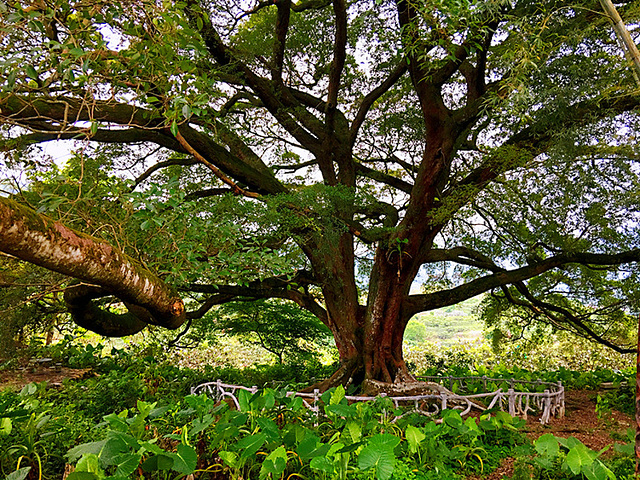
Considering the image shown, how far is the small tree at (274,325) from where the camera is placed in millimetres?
8516

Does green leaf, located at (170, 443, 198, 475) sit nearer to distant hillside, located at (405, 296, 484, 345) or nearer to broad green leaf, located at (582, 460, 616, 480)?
broad green leaf, located at (582, 460, 616, 480)

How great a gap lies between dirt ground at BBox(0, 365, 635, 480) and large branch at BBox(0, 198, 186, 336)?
2508mm

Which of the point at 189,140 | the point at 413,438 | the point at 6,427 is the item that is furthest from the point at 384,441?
the point at 189,140

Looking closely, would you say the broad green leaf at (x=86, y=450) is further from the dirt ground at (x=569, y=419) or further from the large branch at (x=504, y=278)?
the large branch at (x=504, y=278)

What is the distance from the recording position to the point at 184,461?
1.90 metres

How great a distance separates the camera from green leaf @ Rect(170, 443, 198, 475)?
6.16 ft

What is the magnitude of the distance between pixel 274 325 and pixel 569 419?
5.23m

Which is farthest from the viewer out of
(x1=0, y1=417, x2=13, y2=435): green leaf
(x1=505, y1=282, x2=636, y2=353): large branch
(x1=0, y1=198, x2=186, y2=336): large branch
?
(x1=505, y1=282, x2=636, y2=353): large branch

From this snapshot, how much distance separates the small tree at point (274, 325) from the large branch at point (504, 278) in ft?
9.22

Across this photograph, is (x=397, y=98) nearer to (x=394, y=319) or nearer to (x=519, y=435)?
(x=394, y=319)

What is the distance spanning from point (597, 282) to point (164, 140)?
703 cm

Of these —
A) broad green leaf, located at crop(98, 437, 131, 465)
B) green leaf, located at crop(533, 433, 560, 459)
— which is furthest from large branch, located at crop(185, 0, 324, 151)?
green leaf, located at crop(533, 433, 560, 459)

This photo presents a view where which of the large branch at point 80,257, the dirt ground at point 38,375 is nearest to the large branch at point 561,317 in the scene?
the large branch at point 80,257

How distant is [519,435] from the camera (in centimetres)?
366
